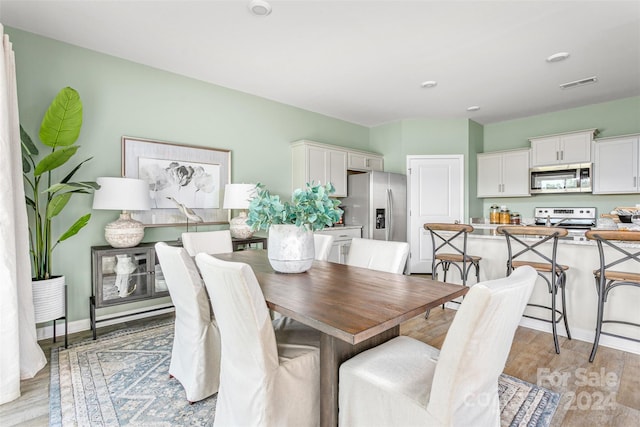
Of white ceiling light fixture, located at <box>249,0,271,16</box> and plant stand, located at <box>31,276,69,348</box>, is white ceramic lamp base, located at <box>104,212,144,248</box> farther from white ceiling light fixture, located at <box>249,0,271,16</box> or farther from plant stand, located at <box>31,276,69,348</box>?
white ceiling light fixture, located at <box>249,0,271,16</box>

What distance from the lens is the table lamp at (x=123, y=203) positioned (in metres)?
2.65

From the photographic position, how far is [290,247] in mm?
1815

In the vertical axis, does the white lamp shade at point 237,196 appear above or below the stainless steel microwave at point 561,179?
below

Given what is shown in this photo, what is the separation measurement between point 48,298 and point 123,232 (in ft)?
2.29

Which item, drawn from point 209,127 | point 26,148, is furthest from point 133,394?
point 209,127

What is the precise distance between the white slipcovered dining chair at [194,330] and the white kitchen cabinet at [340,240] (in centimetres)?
280

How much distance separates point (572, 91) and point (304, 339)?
465 cm

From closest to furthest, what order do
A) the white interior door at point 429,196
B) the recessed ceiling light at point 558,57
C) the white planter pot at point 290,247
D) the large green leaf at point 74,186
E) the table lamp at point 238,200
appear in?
the white planter pot at point 290,247
the large green leaf at point 74,186
the recessed ceiling light at point 558,57
the table lamp at point 238,200
the white interior door at point 429,196

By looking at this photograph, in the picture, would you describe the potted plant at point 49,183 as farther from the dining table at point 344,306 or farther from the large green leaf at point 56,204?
the dining table at point 344,306

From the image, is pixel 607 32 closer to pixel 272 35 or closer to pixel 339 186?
pixel 272 35

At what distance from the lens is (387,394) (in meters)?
1.14

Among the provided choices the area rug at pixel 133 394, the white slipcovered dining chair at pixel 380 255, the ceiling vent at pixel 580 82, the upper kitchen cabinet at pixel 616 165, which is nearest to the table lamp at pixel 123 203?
the area rug at pixel 133 394

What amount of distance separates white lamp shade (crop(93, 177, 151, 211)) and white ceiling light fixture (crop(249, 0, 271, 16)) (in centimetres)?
170

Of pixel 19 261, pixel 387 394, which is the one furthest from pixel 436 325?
pixel 19 261
